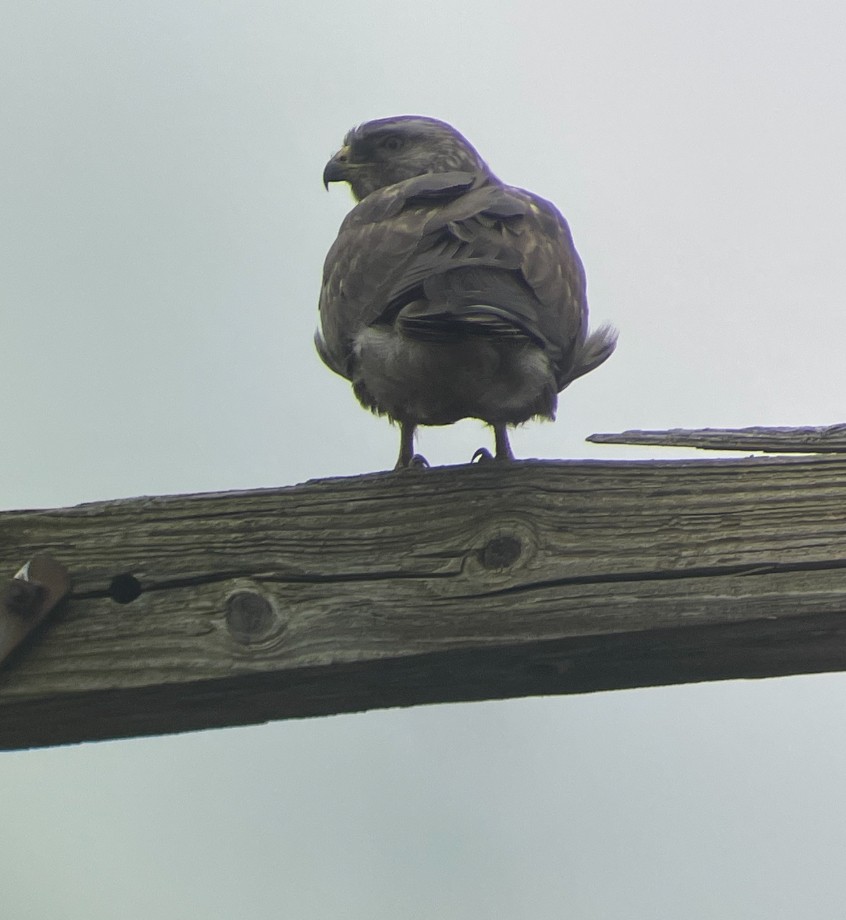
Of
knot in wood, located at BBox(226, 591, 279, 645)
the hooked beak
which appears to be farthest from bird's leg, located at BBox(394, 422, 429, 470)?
knot in wood, located at BBox(226, 591, 279, 645)

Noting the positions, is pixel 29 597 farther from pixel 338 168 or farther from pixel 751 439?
pixel 338 168

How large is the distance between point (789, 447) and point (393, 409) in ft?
5.09

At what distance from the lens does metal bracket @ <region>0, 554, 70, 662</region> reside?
1763mm

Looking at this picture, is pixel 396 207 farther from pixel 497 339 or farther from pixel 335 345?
pixel 497 339

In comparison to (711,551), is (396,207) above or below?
above

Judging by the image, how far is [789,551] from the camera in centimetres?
176

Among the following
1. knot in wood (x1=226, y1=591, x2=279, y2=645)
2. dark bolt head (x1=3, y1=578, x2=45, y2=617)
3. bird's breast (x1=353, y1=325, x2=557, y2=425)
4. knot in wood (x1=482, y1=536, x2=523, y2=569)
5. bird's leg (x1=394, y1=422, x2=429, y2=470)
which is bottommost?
knot in wood (x1=226, y1=591, x2=279, y2=645)

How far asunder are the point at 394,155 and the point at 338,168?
0.24m

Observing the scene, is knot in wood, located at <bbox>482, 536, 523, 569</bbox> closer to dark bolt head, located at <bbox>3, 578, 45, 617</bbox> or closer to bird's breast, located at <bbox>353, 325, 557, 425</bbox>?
dark bolt head, located at <bbox>3, 578, 45, 617</bbox>

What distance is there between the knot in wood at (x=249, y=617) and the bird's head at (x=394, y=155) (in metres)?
3.31

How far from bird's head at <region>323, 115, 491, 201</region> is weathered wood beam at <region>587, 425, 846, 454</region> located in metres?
3.00

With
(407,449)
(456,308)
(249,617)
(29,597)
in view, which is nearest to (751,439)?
(456,308)

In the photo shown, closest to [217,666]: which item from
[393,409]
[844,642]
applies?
[844,642]

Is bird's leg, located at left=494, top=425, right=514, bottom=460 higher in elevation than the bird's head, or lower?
lower
